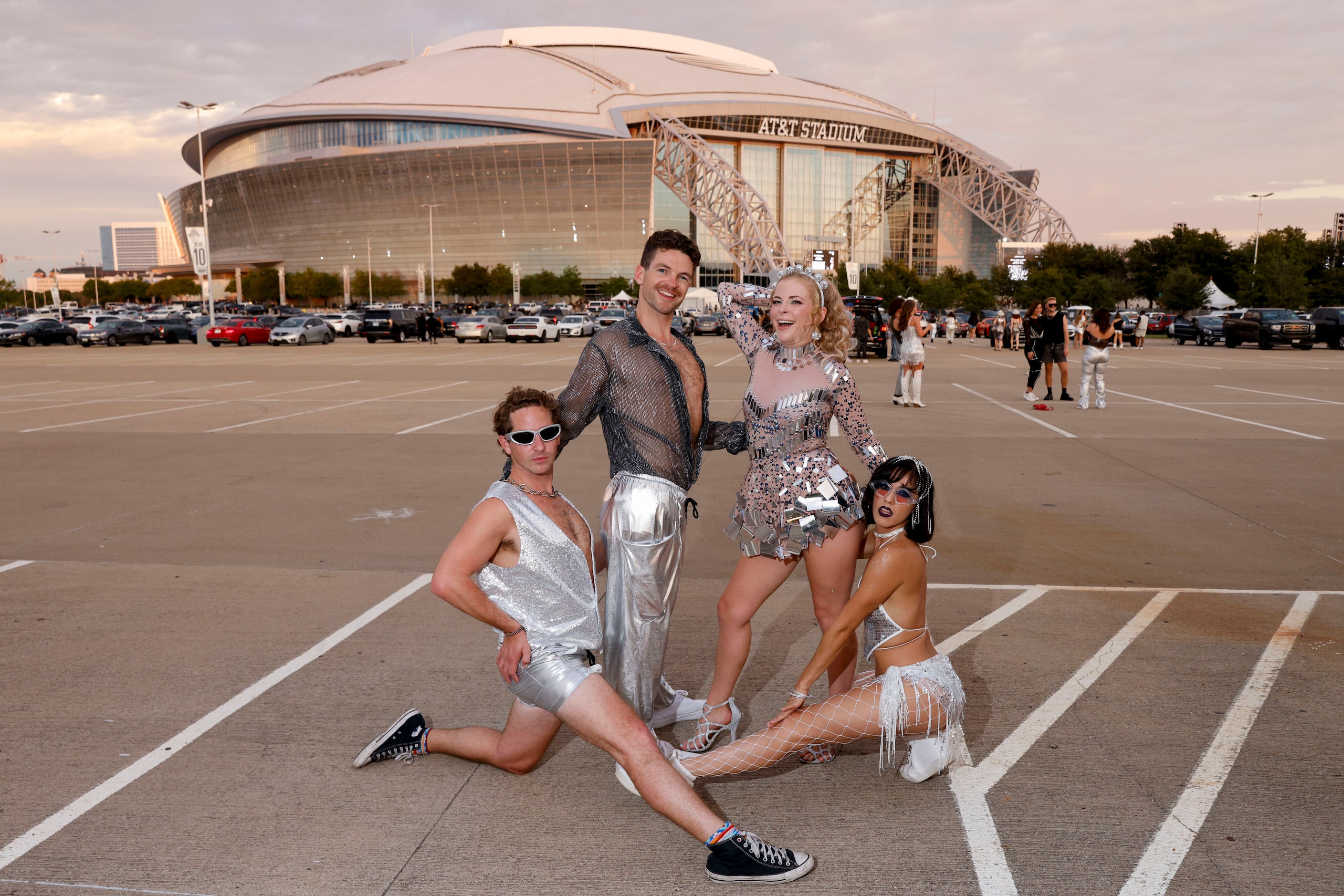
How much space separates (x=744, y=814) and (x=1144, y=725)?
1.88 meters

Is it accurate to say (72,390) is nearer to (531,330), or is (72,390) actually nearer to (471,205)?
(531,330)

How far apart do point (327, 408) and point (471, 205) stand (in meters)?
101

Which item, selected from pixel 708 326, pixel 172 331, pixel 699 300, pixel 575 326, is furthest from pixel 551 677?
pixel 699 300

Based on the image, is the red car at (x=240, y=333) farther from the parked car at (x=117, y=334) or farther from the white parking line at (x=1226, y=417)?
the white parking line at (x=1226, y=417)

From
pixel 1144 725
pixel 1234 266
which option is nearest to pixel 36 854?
pixel 1144 725

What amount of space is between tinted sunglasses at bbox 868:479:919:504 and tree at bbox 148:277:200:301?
173 meters

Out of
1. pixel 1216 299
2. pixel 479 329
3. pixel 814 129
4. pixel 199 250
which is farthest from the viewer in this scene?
pixel 814 129

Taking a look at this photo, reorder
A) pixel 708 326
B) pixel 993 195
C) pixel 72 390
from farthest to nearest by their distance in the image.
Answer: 1. pixel 993 195
2. pixel 708 326
3. pixel 72 390

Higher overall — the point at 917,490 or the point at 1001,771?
the point at 917,490

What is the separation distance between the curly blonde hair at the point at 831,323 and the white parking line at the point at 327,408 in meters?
11.5

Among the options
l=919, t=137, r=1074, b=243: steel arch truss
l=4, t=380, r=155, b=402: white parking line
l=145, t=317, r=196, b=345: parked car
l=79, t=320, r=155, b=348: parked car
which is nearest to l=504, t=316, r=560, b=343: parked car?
l=145, t=317, r=196, b=345: parked car

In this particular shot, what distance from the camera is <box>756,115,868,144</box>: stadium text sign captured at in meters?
116

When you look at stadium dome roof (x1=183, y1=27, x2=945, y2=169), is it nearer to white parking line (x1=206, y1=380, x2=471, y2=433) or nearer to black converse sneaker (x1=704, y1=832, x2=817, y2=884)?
white parking line (x1=206, y1=380, x2=471, y2=433)

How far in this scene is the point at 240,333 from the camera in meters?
45.6
